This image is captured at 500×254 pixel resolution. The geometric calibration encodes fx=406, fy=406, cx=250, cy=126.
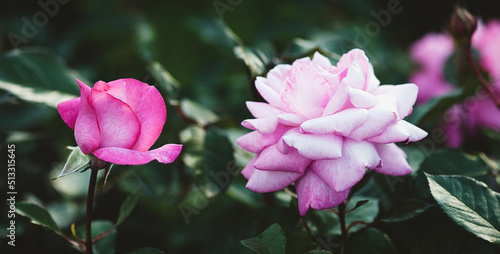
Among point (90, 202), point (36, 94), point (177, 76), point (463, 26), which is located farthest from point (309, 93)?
point (177, 76)

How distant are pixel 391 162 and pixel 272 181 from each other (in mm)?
120

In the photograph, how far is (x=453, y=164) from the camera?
1.77 ft

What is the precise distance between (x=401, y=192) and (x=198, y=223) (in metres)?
0.34

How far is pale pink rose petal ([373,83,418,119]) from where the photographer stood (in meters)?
0.42


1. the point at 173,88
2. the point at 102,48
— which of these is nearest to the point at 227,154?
the point at 173,88

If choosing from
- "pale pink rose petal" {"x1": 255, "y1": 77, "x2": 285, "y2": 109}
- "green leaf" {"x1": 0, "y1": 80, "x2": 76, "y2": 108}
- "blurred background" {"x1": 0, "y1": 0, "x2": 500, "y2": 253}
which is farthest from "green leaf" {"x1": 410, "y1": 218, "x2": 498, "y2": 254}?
"green leaf" {"x1": 0, "y1": 80, "x2": 76, "y2": 108}

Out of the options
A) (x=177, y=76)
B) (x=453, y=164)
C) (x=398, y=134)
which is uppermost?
(x=398, y=134)

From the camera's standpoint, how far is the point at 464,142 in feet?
2.51

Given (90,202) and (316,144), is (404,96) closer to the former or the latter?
(316,144)

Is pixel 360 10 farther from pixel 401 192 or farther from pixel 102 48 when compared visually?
pixel 401 192

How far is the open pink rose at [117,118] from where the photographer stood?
387 mm

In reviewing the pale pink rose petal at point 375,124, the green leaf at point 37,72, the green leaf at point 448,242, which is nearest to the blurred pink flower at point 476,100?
the green leaf at point 448,242

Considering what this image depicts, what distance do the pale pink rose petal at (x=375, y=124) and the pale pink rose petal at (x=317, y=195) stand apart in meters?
0.05

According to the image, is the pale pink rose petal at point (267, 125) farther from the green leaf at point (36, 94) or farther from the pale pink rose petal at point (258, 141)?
the green leaf at point (36, 94)
